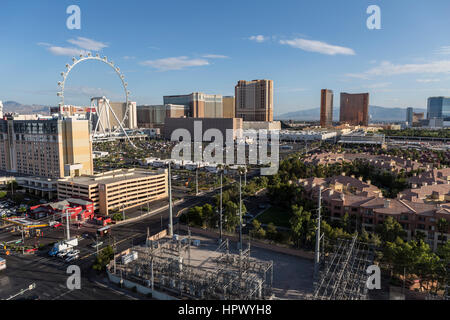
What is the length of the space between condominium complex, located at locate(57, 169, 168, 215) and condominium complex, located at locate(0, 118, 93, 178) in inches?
217

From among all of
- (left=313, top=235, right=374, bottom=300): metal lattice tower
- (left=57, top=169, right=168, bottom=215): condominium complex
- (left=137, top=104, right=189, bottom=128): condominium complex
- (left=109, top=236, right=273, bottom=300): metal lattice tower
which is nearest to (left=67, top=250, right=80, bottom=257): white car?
(left=109, top=236, right=273, bottom=300): metal lattice tower

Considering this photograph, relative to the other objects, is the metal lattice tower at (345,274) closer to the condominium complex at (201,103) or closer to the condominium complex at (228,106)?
the condominium complex at (201,103)

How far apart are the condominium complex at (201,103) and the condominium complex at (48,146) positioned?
6903 centimetres

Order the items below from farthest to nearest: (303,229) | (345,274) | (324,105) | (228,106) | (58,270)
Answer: (324,105) → (228,106) → (303,229) → (58,270) → (345,274)

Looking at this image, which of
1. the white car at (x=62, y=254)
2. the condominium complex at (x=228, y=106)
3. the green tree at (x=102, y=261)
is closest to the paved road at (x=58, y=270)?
the white car at (x=62, y=254)

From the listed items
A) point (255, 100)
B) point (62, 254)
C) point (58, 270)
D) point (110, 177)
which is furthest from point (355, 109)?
point (58, 270)

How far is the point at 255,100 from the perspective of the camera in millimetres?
91062

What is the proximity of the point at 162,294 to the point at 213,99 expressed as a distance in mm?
99032

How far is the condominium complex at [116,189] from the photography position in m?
23.4

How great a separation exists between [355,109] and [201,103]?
6510cm

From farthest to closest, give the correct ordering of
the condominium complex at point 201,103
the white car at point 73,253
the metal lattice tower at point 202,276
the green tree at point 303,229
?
the condominium complex at point 201,103
the green tree at point 303,229
the white car at point 73,253
the metal lattice tower at point 202,276

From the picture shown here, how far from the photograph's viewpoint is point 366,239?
14.9 m

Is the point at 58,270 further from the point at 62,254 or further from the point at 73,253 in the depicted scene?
the point at 62,254

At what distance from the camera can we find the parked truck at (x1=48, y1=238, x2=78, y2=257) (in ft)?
53.1
